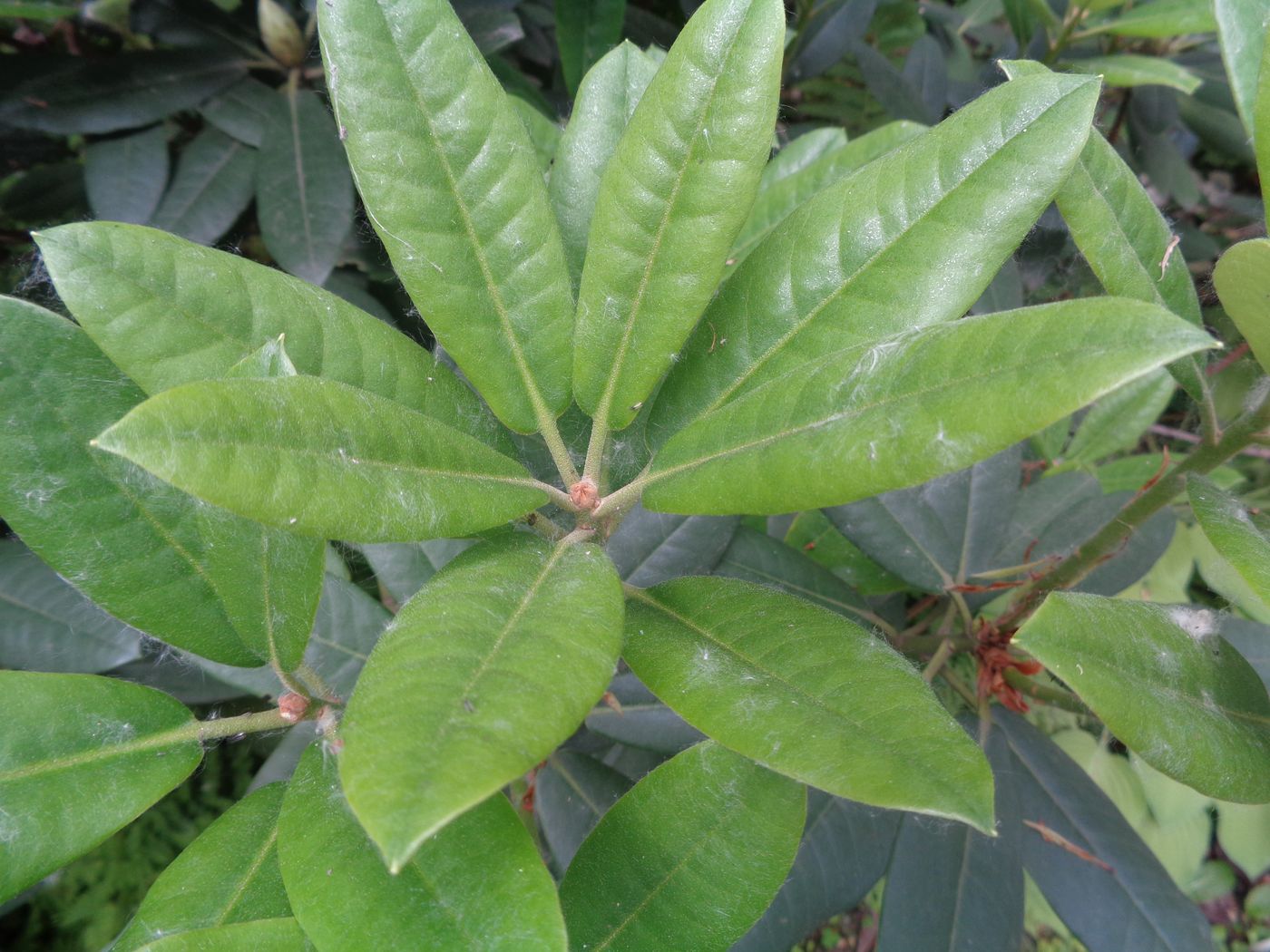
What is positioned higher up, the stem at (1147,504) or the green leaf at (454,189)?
the green leaf at (454,189)

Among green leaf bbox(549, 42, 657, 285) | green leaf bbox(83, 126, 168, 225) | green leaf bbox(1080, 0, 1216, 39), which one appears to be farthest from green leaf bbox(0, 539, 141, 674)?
green leaf bbox(1080, 0, 1216, 39)

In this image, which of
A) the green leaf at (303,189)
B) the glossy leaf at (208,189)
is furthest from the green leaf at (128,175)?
the green leaf at (303,189)

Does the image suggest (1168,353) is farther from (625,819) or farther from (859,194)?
(625,819)

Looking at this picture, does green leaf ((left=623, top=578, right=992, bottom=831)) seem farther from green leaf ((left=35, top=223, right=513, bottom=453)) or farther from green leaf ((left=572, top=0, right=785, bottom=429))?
green leaf ((left=35, top=223, right=513, bottom=453))

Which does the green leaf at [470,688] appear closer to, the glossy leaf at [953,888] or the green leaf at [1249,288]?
the green leaf at [1249,288]

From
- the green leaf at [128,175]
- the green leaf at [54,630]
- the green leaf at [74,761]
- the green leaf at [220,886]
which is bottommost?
the green leaf at [54,630]

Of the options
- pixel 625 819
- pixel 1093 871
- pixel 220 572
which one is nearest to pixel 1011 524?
pixel 1093 871

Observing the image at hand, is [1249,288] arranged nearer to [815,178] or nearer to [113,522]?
[815,178]
